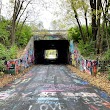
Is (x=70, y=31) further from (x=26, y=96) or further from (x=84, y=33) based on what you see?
(x=26, y=96)

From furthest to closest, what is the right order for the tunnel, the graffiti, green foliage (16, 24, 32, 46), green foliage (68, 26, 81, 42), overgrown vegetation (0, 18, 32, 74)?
the tunnel, green foliage (16, 24, 32, 46), green foliage (68, 26, 81, 42), overgrown vegetation (0, 18, 32, 74), the graffiti

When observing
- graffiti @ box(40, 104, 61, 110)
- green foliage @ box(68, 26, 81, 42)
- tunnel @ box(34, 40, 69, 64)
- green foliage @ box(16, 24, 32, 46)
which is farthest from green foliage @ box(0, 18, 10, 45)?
graffiti @ box(40, 104, 61, 110)

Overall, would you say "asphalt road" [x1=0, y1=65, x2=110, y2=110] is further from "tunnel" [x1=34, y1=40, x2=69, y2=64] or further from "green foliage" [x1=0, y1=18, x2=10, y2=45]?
"tunnel" [x1=34, y1=40, x2=69, y2=64]

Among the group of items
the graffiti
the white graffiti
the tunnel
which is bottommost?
the white graffiti

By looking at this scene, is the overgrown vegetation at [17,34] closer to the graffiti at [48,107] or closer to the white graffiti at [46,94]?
the white graffiti at [46,94]

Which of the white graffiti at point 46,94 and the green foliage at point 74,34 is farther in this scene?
the green foliage at point 74,34

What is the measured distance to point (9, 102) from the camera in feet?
36.8

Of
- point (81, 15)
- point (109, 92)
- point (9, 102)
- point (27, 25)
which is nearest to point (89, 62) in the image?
point (81, 15)

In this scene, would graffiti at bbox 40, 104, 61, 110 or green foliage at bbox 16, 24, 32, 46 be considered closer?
graffiti at bbox 40, 104, 61, 110

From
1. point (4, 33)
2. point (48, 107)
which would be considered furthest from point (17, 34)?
point (48, 107)

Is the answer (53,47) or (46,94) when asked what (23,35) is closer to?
(53,47)

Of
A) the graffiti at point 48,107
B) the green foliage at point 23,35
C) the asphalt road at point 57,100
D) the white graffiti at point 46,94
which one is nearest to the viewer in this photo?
the graffiti at point 48,107

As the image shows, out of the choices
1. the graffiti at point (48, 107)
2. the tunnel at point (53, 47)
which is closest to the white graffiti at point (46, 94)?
the graffiti at point (48, 107)

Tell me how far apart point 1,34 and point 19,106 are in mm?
20441
